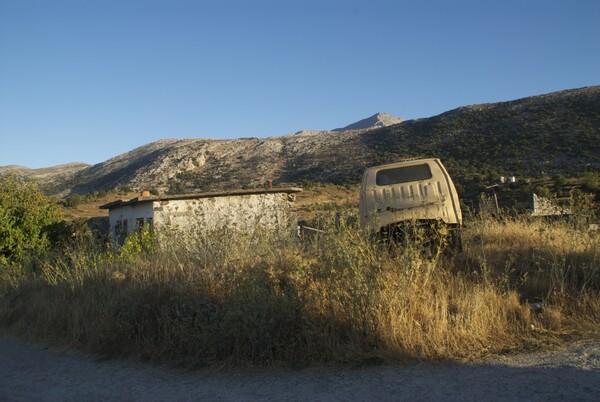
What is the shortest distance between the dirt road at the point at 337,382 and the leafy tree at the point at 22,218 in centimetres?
826

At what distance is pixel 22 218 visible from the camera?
14523 mm

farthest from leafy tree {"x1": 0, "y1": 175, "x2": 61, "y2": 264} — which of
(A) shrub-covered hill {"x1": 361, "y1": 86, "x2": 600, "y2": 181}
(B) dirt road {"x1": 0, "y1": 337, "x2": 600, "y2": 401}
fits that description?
(A) shrub-covered hill {"x1": 361, "y1": 86, "x2": 600, "y2": 181}

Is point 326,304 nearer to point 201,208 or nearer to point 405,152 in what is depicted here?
point 201,208

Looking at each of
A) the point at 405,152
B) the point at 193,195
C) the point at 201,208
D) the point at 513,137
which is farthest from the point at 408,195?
the point at 513,137

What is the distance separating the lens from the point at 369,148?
4516 centimetres

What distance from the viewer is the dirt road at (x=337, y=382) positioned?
4527 millimetres

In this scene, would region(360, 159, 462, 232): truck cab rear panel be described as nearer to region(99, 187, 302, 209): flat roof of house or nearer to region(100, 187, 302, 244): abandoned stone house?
region(100, 187, 302, 244): abandoned stone house

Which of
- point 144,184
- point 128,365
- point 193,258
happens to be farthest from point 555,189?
point 144,184

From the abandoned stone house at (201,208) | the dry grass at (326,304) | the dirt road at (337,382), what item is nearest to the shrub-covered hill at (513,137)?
the abandoned stone house at (201,208)

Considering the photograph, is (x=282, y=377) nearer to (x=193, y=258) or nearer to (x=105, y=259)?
(x=193, y=258)

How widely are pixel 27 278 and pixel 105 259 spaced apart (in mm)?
2143

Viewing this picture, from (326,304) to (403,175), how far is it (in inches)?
143

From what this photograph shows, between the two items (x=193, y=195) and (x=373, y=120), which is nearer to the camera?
(x=193, y=195)

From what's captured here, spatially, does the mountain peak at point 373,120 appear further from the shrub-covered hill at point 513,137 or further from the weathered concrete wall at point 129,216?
the weathered concrete wall at point 129,216
